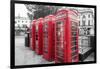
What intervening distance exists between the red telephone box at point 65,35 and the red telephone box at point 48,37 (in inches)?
1.9

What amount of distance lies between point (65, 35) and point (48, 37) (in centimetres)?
21

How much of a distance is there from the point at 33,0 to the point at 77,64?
3.14 feet

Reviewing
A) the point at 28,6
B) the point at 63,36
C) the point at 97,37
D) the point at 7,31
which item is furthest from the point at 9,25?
the point at 97,37

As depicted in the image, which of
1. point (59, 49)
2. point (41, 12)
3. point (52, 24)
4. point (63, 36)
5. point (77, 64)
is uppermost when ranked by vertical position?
point (41, 12)

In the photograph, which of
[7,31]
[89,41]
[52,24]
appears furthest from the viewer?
[89,41]

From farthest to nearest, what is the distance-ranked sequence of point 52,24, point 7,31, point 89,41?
Answer: point 89,41 < point 52,24 < point 7,31

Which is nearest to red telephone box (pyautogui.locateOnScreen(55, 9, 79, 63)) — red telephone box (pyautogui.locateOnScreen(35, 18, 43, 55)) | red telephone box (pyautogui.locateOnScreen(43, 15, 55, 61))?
red telephone box (pyautogui.locateOnScreen(43, 15, 55, 61))

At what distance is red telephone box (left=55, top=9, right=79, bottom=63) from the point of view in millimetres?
2314

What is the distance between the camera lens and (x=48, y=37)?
229 centimetres

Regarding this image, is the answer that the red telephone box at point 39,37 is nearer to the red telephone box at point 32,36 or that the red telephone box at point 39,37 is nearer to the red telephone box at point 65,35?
the red telephone box at point 32,36

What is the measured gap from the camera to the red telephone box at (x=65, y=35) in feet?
7.59

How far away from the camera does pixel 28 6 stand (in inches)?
87.2

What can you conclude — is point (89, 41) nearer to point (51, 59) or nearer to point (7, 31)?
point (51, 59)

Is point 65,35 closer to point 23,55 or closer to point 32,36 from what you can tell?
point 32,36
